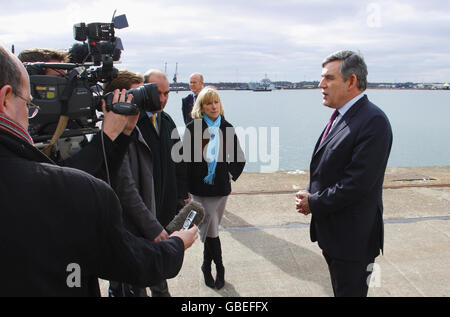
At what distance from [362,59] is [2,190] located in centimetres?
233

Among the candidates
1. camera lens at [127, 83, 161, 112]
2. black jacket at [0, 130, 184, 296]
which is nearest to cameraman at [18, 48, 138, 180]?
camera lens at [127, 83, 161, 112]

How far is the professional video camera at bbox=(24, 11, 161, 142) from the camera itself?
67.0 inches

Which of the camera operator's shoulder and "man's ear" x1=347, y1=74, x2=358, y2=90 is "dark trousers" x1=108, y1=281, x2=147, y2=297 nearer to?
the camera operator's shoulder

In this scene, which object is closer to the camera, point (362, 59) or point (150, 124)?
point (362, 59)

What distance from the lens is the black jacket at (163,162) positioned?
9.43 ft

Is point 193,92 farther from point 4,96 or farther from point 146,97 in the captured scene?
point 4,96

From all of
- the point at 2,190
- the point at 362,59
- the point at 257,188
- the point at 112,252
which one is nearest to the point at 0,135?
the point at 2,190

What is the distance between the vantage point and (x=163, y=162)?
9.66 feet

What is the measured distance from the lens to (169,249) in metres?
1.45

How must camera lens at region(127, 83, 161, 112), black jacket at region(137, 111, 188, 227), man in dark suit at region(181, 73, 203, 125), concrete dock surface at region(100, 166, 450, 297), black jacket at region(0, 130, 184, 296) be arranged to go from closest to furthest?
black jacket at region(0, 130, 184, 296) → camera lens at region(127, 83, 161, 112) → black jacket at region(137, 111, 188, 227) → concrete dock surface at region(100, 166, 450, 297) → man in dark suit at region(181, 73, 203, 125)

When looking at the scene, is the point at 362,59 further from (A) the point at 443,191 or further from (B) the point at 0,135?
(A) the point at 443,191

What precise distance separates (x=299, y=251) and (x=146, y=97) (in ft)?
8.98

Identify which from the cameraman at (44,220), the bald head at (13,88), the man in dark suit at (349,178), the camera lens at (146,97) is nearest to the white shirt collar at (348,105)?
the man in dark suit at (349,178)

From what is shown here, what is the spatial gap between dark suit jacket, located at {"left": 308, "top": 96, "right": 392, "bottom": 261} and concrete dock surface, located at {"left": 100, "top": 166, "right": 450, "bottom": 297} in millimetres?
1062
